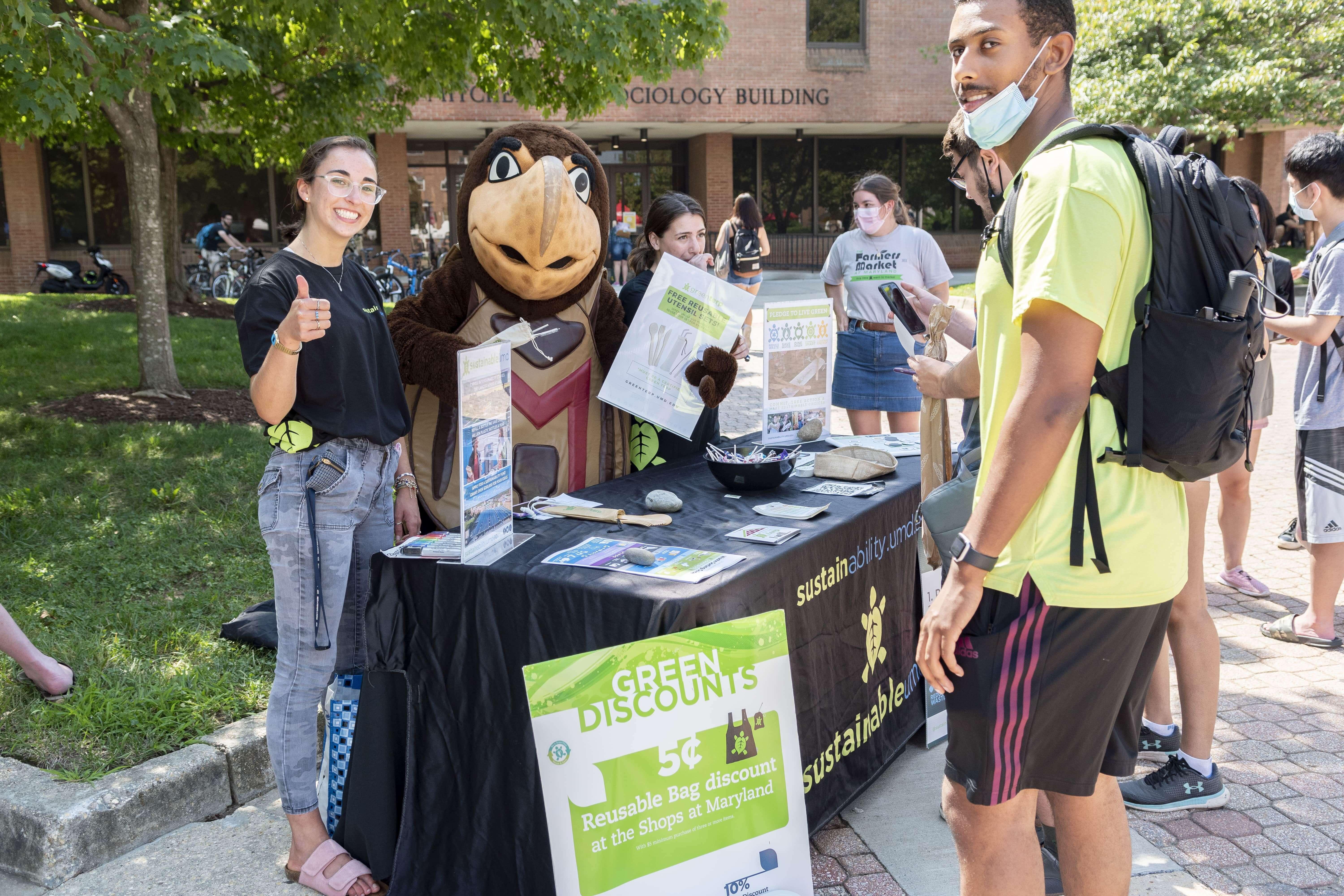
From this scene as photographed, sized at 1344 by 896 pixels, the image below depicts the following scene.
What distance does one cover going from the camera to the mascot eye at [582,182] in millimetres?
3768

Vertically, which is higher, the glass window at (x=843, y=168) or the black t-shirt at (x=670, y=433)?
the glass window at (x=843, y=168)

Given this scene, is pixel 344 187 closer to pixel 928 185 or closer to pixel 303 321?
pixel 303 321

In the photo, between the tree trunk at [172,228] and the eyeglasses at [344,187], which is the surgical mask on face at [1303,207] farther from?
the tree trunk at [172,228]

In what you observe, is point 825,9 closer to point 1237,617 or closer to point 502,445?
point 1237,617

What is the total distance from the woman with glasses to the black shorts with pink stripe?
65.4 inches

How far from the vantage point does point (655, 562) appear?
8.87ft

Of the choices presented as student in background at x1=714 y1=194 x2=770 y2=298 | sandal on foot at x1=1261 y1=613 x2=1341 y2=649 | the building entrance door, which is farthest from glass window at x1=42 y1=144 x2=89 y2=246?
sandal on foot at x1=1261 y1=613 x2=1341 y2=649

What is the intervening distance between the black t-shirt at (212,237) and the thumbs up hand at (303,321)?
63.8 ft

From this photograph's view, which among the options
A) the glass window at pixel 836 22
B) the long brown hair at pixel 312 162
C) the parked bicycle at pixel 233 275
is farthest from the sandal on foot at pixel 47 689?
the glass window at pixel 836 22

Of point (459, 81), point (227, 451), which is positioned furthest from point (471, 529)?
point (459, 81)

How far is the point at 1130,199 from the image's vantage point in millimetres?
1817

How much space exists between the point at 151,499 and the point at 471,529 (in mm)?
4382

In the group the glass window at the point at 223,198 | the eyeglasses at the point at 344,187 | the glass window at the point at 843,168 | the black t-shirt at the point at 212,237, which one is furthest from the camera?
the glass window at the point at 843,168

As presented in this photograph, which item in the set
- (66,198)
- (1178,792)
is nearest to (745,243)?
(1178,792)
